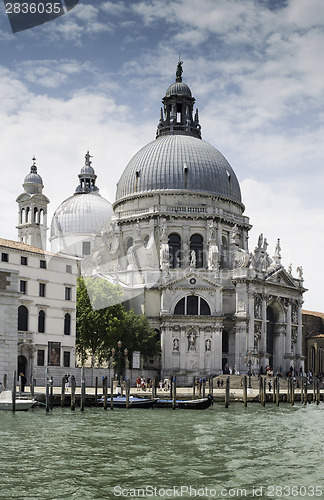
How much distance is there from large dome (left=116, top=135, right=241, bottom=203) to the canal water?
3409 centimetres

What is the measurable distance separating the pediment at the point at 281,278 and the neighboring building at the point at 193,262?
80mm

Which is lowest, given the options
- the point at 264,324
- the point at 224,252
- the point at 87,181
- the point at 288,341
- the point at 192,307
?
the point at 288,341

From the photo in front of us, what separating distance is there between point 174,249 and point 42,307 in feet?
70.3

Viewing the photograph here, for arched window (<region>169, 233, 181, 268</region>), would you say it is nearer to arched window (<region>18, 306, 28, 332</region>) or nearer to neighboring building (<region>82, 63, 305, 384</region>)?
neighboring building (<region>82, 63, 305, 384</region>)

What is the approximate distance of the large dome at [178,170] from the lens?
6209cm

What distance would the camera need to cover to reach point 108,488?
1552 centimetres

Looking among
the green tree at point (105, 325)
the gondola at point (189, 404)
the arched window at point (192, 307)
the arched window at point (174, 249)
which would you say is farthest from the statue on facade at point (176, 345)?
the gondola at point (189, 404)

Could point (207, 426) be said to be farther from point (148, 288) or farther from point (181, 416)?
point (148, 288)

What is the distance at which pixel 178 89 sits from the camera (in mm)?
67000

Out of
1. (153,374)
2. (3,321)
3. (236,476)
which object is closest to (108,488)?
(236,476)

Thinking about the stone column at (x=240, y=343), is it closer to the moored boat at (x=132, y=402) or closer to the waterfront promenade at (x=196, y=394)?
the waterfront promenade at (x=196, y=394)

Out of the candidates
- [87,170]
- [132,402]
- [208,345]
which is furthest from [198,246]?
[132,402]

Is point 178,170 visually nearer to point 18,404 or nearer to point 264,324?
point 264,324

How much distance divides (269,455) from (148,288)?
121ft
